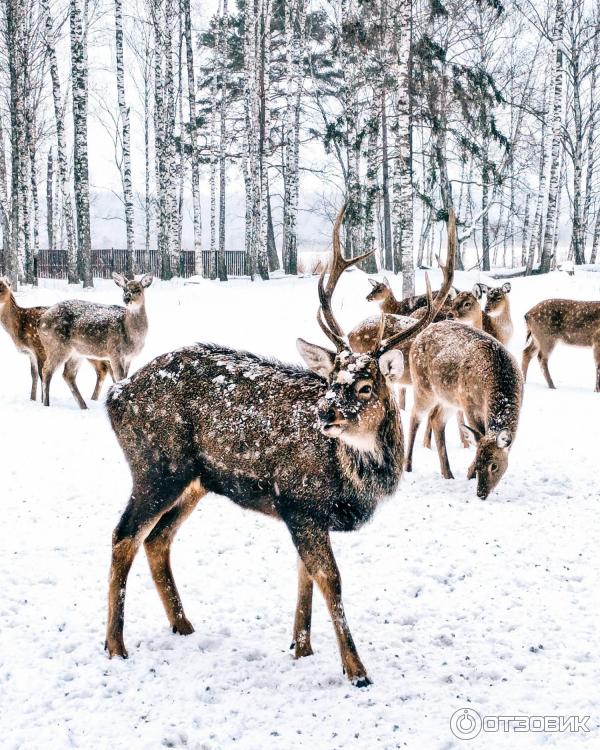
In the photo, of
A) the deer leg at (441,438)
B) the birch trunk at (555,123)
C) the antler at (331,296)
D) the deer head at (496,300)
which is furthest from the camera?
the birch trunk at (555,123)

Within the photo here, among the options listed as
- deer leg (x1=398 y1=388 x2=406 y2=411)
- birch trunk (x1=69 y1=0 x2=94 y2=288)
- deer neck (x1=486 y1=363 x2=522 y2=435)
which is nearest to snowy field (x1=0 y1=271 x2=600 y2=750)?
deer neck (x1=486 y1=363 x2=522 y2=435)

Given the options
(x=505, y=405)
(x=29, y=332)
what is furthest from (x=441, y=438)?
(x=29, y=332)

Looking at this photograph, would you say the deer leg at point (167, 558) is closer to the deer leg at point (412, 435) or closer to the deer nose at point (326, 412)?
the deer nose at point (326, 412)

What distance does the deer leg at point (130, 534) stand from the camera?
3.53 metres

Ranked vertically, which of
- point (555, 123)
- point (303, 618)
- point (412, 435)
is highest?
point (555, 123)

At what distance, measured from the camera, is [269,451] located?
3471 millimetres

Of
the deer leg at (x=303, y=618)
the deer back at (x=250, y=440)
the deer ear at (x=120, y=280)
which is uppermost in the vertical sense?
the deer ear at (x=120, y=280)

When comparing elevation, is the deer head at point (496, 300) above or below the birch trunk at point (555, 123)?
below

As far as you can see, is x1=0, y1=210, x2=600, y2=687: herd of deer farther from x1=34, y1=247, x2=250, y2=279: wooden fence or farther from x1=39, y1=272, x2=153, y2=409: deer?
x1=34, y1=247, x2=250, y2=279: wooden fence

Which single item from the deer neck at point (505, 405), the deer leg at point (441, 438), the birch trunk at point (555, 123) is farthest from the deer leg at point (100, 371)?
the birch trunk at point (555, 123)

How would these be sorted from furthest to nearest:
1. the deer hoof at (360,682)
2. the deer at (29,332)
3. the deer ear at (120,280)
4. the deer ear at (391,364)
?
the deer ear at (120,280) → the deer at (29,332) → the deer ear at (391,364) → the deer hoof at (360,682)

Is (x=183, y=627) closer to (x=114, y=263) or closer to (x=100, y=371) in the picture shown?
(x=100, y=371)

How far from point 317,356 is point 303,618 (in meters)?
1.29

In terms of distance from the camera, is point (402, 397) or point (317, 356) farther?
point (402, 397)
